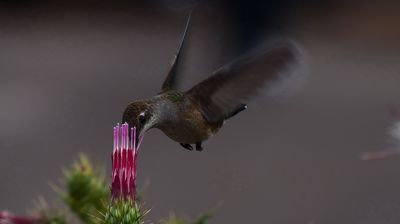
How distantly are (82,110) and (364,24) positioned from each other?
12.2 ft

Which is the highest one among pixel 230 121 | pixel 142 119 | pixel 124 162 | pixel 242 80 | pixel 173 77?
pixel 230 121

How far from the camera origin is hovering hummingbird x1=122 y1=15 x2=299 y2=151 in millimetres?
1930

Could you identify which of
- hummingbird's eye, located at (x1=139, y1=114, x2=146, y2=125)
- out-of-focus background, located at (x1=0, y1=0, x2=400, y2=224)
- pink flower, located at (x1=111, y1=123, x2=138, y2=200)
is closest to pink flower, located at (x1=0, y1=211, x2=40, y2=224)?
pink flower, located at (x1=111, y1=123, x2=138, y2=200)

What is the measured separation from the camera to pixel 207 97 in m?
2.27

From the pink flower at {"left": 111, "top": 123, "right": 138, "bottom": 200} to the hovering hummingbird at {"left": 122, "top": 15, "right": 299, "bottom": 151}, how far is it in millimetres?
44

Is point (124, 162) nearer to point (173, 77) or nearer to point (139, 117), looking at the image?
point (139, 117)

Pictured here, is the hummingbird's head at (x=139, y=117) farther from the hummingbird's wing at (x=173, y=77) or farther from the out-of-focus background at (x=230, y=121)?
the out-of-focus background at (x=230, y=121)

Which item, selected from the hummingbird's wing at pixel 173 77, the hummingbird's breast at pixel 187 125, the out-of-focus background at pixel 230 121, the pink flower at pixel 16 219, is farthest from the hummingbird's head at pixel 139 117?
the out-of-focus background at pixel 230 121

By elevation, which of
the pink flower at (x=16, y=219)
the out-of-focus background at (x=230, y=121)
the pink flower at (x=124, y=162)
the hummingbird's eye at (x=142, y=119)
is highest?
the out-of-focus background at (x=230, y=121)

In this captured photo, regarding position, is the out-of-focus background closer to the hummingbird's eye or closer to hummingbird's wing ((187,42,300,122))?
hummingbird's wing ((187,42,300,122))

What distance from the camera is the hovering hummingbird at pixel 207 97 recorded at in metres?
1.93

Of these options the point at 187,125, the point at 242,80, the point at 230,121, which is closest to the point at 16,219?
the point at 187,125

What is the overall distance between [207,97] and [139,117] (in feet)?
1.32

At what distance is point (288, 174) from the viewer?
22.8 ft
